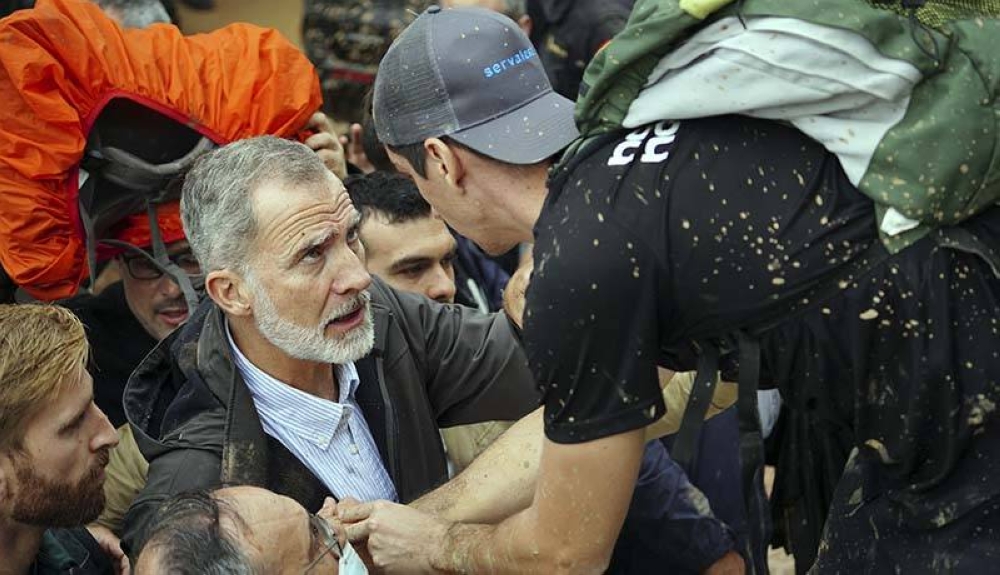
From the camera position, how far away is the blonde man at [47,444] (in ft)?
10.3

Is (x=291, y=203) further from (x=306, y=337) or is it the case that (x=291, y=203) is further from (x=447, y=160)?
(x=447, y=160)

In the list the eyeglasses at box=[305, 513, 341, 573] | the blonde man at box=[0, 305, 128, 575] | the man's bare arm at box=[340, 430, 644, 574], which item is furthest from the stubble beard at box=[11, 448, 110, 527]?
the man's bare arm at box=[340, 430, 644, 574]

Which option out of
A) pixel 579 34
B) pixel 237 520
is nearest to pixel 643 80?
pixel 237 520

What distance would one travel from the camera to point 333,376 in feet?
12.1

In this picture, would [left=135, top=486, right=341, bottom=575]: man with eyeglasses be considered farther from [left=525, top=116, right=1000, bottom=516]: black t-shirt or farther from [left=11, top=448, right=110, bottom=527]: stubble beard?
[left=525, top=116, right=1000, bottom=516]: black t-shirt

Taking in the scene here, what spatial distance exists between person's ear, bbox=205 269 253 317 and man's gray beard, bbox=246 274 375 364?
23mm

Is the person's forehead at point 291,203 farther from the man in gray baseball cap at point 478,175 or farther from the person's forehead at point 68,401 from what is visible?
the person's forehead at point 68,401

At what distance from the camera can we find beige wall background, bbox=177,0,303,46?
9.24m

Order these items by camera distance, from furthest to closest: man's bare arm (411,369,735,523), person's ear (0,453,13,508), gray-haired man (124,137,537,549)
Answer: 1. gray-haired man (124,137,537,549)
2. man's bare arm (411,369,735,523)
3. person's ear (0,453,13,508)

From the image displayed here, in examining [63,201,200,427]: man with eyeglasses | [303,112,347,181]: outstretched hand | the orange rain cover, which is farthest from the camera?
[303,112,347,181]: outstretched hand

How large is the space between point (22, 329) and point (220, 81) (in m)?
1.33

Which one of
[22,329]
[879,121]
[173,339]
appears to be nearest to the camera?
[879,121]

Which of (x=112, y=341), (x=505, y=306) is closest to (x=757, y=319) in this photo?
(x=505, y=306)

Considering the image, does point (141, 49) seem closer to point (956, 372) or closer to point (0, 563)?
point (0, 563)
